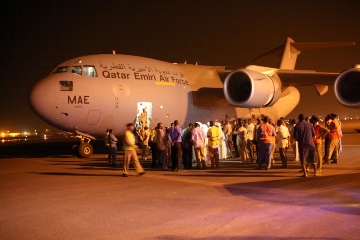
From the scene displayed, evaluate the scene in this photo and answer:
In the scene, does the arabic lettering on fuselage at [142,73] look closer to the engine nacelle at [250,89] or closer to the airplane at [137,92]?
the airplane at [137,92]

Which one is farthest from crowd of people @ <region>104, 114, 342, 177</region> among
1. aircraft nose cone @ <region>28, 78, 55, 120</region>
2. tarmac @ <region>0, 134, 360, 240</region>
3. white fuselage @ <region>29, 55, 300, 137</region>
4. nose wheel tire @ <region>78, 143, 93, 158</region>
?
nose wheel tire @ <region>78, 143, 93, 158</region>

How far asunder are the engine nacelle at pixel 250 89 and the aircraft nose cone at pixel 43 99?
6.61 meters

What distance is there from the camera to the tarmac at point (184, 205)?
604 cm

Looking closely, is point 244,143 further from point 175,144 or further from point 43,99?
point 43,99

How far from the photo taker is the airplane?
16438 mm

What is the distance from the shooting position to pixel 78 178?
1198cm

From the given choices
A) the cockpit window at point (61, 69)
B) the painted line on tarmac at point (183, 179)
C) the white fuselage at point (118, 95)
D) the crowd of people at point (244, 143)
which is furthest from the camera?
the cockpit window at point (61, 69)

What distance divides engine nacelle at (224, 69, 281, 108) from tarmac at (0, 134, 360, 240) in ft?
12.0

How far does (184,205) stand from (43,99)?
10.2m

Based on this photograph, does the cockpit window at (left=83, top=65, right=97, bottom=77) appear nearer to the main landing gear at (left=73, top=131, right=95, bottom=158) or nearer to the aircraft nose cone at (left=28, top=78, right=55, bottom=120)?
the aircraft nose cone at (left=28, top=78, right=55, bottom=120)

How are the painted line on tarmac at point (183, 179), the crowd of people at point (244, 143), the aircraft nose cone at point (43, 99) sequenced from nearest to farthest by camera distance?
the painted line on tarmac at point (183, 179)
the crowd of people at point (244, 143)
the aircraft nose cone at point (43, 99)

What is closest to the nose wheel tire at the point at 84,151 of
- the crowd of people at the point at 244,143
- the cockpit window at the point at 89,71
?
the crowd of people at the point at 244,143

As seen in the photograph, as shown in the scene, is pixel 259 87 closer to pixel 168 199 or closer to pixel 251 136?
pixel 251 136

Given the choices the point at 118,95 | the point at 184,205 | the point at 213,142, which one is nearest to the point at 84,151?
the point at 118,95
